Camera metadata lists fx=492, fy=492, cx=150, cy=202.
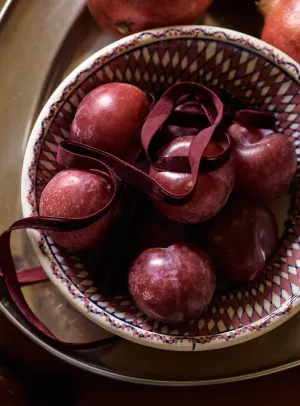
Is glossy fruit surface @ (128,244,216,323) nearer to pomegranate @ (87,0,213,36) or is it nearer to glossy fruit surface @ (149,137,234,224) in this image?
glossy fruit surface @ (149,137,234,224)

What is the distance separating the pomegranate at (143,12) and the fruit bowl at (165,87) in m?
0.02

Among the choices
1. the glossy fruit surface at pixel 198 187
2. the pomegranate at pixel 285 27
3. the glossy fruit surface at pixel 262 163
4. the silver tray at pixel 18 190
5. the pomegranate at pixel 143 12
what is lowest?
the silver tray at pixel 18 190

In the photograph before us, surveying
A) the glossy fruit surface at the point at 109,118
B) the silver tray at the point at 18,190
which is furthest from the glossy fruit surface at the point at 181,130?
the silver tray at the point at 18,190

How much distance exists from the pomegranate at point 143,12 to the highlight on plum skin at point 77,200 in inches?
7.1

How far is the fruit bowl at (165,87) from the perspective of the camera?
49 cm

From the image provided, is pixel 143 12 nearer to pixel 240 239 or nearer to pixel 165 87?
pixel 165 87

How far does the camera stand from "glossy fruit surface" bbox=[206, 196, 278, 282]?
51 centimetres

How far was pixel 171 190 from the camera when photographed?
46cm

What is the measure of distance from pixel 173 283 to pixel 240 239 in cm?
9

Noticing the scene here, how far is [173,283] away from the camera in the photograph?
458mm

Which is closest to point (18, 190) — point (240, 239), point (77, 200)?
point (77, 200)

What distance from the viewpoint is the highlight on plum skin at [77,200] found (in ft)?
1.54

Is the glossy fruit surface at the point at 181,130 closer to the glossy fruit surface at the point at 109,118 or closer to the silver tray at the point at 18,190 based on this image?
the glossy fruit surface at the point at 109,118

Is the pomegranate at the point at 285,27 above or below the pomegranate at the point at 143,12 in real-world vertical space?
above
